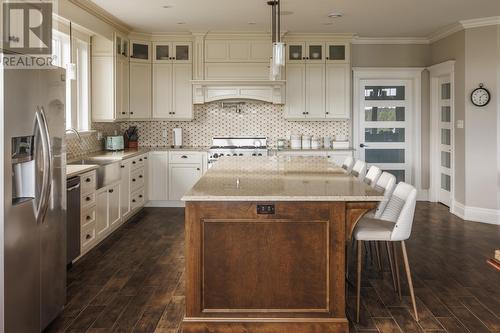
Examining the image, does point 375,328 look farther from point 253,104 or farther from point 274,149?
point 253,104

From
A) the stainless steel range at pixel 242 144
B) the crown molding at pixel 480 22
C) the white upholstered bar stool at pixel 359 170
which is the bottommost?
the white upholstered bar stool at pixel 359 170

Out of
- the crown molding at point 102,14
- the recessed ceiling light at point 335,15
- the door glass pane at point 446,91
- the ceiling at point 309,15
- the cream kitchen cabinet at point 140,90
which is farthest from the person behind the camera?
the cream kitchen cabinet at point 140,90

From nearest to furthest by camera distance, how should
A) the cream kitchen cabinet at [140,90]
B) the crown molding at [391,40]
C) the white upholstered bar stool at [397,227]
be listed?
the white upholstered bar stool at [397,227] < the cream kitchen cabinet at [140,90] < the crown molding at [391,40]

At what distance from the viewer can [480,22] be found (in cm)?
641

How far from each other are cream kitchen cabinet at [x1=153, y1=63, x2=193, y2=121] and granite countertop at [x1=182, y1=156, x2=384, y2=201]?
3030 mm

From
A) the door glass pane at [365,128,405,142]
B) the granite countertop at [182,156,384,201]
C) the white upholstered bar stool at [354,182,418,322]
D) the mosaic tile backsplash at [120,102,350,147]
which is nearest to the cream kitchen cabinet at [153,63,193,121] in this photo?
the mosaic tile backsplash at [120,102,350,147]

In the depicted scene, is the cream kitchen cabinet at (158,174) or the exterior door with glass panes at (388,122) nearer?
the cream kitchen cabinet at (158,174)

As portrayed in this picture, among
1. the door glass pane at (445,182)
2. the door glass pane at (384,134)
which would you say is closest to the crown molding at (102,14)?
the door glass pane at (384,134)

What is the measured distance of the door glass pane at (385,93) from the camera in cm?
803

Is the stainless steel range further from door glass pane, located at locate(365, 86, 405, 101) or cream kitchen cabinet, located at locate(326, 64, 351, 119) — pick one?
door glass pane, located at locate(365, 86, 405, 101)

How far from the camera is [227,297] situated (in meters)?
3.02

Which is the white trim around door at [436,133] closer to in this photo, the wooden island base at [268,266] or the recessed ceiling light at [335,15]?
the recessed ceiling light at [335,15]

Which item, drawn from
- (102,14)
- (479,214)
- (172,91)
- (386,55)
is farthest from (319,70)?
(102,14)

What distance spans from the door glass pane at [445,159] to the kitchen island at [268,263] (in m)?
4.96
